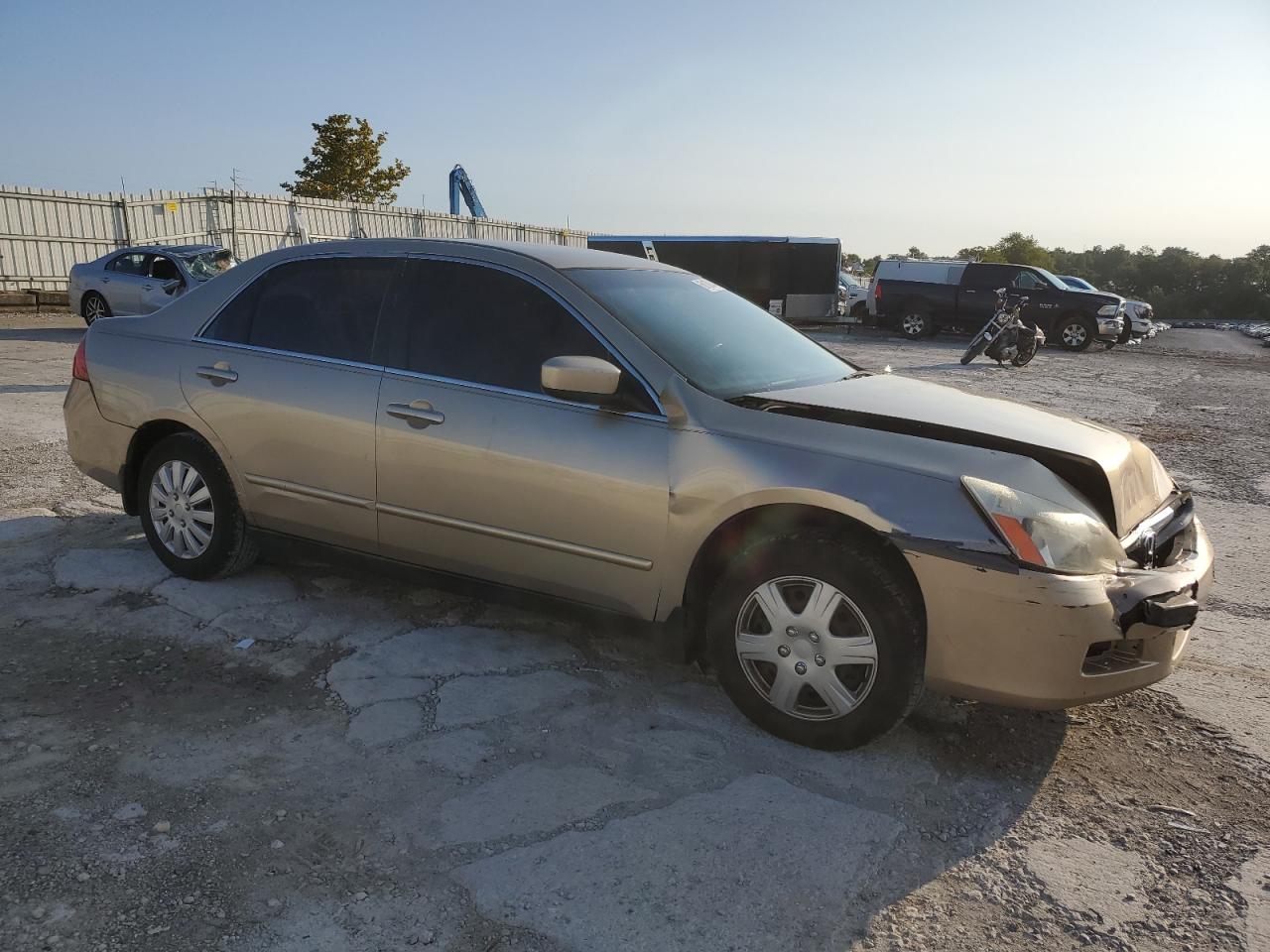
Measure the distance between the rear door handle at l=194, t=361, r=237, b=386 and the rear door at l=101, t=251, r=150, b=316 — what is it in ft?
42.2

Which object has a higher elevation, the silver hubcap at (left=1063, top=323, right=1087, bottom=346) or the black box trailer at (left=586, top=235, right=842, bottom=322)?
the black box trailer at (left=586, top=235, right=842, bottom=322)

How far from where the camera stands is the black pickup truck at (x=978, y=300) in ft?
72.6

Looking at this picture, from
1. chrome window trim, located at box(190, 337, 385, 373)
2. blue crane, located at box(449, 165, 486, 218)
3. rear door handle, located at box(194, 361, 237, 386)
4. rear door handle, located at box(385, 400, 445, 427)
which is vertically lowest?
rear door handle, located at box(385, 400, 445, 427)

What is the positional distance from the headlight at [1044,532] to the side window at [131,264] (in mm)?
15972

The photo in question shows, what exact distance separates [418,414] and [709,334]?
1.17 metres

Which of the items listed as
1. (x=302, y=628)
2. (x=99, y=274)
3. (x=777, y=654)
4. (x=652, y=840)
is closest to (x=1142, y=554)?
(x=777, y=654)

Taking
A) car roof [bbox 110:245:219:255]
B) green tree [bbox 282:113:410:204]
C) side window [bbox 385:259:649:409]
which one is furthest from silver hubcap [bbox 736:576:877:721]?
green tree [bbox 282:113:410:204]

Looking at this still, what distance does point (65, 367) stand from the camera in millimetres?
11688

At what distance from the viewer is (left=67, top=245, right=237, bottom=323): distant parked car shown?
596 inches

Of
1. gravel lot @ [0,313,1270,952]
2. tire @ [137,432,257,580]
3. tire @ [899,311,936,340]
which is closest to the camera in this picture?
gravel lot @ [0,313,1270,952]

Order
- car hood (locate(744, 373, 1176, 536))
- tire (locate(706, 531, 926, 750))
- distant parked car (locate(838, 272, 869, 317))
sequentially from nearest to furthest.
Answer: tire (locate(706, 531, 926, 750)) → car hood (locate(744, 373, 1176, 536)) → distant parked car (locate(838, 272, 869, 317))

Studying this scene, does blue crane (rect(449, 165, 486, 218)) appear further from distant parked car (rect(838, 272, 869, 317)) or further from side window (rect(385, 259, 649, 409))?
side window (rect(385, 259, 649, 409))

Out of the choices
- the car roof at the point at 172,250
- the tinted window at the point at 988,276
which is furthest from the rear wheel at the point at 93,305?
the tinted window at the point at 988,276

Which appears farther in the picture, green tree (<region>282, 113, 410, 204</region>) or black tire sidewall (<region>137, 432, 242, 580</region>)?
green tree (<region>282, 113, 410, 204</region>)
